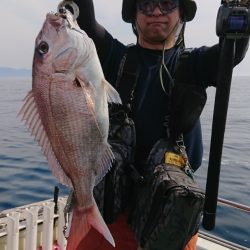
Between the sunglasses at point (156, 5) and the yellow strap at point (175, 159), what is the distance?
3.88 feet

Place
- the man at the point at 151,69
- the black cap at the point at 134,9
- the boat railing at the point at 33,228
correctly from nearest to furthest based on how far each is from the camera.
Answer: the man at the point at 151,69 → the black cap at the point at 134,9 → the boat railing at the point at 33,228

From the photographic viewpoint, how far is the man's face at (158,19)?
328 centimetres

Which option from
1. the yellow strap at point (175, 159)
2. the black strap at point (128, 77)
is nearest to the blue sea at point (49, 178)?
the black strap at point (128, 77)

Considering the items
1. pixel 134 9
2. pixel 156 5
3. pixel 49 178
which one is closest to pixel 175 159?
pixel 156 5

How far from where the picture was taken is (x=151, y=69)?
131 inches

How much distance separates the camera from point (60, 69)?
7.73 ft

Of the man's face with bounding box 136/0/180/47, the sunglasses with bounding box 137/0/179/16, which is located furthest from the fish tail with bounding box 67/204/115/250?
the sunglasses with bounding box 137/0/179/16

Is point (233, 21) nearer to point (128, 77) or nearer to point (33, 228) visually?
point (128, 77)

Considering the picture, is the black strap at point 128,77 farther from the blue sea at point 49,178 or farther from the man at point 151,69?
the blue sea at point 49,178

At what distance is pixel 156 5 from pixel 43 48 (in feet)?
4.22

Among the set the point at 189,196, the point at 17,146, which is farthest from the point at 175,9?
the point at 17,146

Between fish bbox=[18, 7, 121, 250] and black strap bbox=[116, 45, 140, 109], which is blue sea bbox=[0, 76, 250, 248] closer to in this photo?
black strap bbox=[116, 45, 140, 109]

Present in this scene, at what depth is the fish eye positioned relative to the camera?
235cm

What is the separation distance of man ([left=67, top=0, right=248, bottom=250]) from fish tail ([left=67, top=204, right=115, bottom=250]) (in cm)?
70
